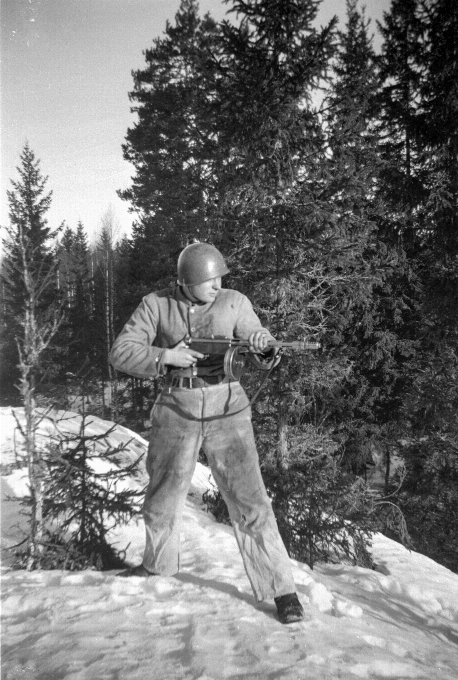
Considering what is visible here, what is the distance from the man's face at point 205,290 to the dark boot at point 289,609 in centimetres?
222

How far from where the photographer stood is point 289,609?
9.39 ft

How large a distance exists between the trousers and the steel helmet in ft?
2.79

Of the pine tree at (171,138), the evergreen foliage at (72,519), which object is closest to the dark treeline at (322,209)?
the pine tree at (171,138)

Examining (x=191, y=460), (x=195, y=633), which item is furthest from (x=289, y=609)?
(x=191, y=460)

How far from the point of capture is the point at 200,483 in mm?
9539

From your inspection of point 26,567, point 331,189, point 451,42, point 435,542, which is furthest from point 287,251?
point 435,542

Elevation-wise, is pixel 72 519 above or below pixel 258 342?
below

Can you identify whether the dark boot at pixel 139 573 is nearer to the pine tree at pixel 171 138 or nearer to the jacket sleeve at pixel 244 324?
the jacket sleeve at pixel 244 324

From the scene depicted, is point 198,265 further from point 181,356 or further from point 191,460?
point 191,460

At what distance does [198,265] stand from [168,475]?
1.64 m

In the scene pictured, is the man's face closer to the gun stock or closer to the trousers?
the gun stock

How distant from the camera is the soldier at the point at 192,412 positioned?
3184 millimetres

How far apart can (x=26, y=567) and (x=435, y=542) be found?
13.3 m

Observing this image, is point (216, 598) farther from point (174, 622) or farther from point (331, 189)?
point (331, 189)
